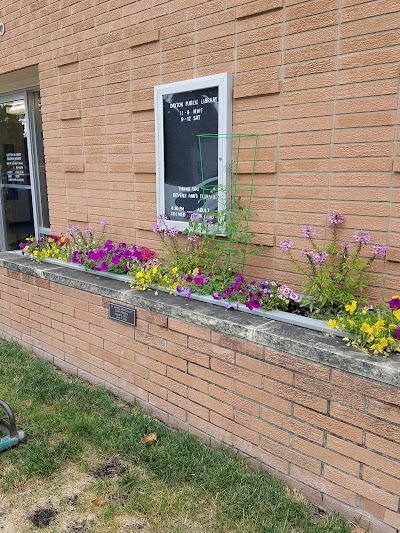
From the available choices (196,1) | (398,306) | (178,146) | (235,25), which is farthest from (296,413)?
(196,1)

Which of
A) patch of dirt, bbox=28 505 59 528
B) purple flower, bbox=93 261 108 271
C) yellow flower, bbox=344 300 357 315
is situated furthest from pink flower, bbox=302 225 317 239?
patch of dirt, bbox=28 505 59 528

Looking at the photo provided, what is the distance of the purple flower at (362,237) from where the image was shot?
99.0 inches

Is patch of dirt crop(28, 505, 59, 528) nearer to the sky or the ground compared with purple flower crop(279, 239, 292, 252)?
nearer to the ground

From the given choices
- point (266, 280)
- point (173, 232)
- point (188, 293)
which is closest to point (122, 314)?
point (188, 293)

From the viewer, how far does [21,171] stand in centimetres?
651

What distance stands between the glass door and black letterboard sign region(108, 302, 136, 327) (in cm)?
310

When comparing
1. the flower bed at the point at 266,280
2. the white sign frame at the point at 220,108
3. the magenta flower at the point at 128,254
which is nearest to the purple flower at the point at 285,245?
the flower bed at the point at 266,280

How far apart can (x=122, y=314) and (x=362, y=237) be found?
170cm

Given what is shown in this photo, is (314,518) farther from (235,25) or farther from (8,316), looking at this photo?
(8,316)

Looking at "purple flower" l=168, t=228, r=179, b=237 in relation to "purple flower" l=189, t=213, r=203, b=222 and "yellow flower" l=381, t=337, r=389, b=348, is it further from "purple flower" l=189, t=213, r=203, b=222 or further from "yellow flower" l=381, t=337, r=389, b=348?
"yellow flower" l=381, t=337, r=389, b=348

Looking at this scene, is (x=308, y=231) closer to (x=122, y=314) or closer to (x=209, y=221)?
(x=209, y=221)

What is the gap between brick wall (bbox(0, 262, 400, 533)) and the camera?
2.12 metres

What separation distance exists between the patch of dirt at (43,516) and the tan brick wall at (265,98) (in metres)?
1.81

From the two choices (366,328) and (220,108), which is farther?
(220,108)
